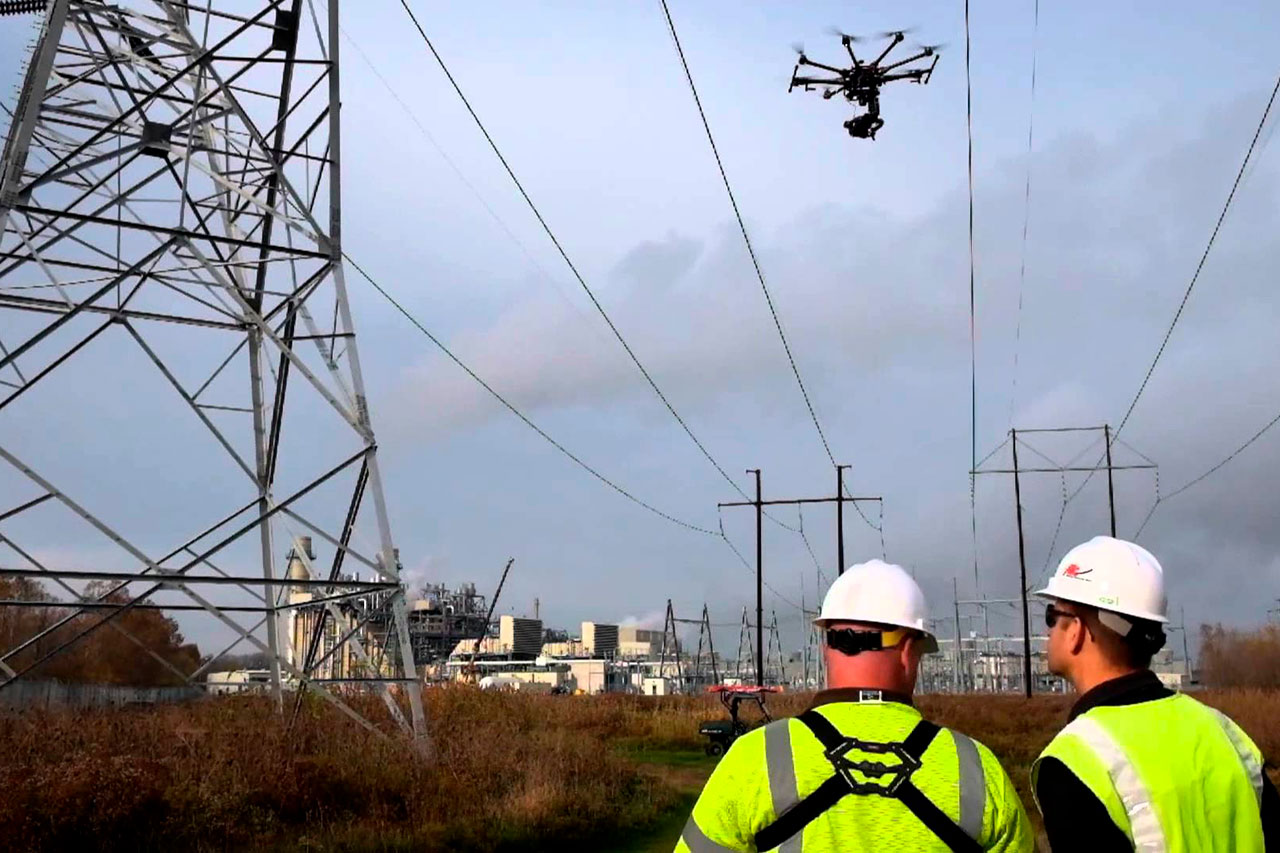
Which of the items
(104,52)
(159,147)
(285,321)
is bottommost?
(285,321)

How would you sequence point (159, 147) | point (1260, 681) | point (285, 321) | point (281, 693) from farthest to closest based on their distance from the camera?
1. point (1260, 681)
2. point (281, 693)
3. point (285, 321)
4. point (159, 147)

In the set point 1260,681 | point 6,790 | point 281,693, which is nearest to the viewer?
point 6,790

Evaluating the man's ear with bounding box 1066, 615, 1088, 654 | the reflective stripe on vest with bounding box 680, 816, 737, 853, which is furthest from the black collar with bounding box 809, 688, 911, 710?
the man's ear with bounding box 1066, 615, 1088, 654

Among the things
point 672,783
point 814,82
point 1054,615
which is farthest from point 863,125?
point 1054,615

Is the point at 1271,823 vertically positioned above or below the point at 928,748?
below

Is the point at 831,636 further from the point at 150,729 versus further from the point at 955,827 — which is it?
the point at 150,729

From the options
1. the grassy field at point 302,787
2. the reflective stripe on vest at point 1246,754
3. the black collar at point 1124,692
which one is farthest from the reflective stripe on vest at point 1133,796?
the grassy field at point 302,787

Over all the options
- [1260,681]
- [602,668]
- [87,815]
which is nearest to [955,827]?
[87,815]

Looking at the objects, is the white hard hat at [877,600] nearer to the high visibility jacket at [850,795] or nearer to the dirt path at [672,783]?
the high visibility jacket at [850,795]

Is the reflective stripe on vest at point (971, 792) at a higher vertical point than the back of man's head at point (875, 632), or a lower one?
lower
